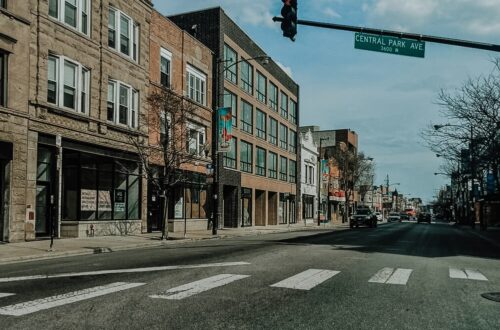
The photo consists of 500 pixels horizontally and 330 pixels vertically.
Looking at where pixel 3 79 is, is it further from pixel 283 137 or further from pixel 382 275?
pixel 283 137

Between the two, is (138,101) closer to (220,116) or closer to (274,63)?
(220,116)

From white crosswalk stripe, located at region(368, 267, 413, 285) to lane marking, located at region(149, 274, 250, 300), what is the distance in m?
2.59

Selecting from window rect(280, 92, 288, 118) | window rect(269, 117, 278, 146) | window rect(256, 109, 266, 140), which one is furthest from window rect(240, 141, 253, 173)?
window rect(280, 92, 288, 118)

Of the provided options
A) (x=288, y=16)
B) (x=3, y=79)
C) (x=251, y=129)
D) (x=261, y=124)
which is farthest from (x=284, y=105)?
(x=288, y=16)

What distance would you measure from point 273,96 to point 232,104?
1175 cm

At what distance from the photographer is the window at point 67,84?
21072 mm

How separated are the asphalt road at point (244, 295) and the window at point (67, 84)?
10137mm

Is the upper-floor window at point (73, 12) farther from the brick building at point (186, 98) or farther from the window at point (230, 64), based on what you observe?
the window at point (230, 64)

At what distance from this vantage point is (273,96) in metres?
50.7

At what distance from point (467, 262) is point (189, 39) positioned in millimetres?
Answer: 23260

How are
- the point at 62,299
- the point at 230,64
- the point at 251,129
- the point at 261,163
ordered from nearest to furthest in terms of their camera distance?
the point at 62,299 → the point at 230,64 → the point at 251,129 → the point at 261,163

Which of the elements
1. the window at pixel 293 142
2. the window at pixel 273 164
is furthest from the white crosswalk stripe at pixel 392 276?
the window at pixel 293 142

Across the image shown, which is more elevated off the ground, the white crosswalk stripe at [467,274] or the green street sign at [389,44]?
the green street sign at [389,44]

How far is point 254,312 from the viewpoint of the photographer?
6.76m
